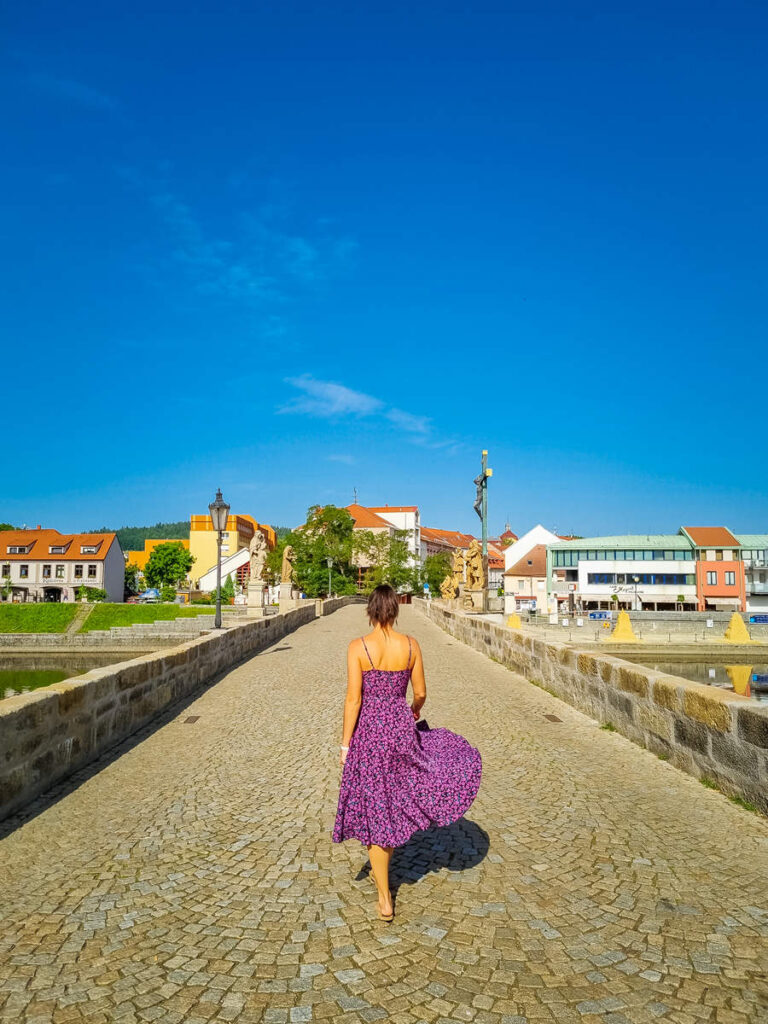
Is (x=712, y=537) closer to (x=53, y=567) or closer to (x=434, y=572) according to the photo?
(x=434, y=572)

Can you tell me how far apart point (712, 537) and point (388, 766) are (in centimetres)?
7468

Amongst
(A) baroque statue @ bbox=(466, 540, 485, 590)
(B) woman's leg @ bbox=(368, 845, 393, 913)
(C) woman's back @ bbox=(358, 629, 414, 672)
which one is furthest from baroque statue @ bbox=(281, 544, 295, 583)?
(B) woman's leg @ bbox=(368, 845, 393, 913)

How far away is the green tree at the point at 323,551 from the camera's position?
7106cm

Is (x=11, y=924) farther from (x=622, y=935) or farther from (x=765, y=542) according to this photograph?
(x=765, y=542)

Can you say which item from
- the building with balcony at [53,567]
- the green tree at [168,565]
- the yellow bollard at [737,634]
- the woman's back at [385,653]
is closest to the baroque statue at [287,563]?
the yellow bollard at [737,634]

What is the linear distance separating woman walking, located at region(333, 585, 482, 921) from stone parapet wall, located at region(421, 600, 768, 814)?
2.49 meters

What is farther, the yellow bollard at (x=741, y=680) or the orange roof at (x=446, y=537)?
the orange roof at (x=446, y=537)

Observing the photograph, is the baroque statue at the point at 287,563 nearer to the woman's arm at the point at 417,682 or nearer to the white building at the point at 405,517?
the woman's arm at the point at 417,682

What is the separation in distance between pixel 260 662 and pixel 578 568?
5965cm

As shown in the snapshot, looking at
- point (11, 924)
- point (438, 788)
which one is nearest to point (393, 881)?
point (438, 788)

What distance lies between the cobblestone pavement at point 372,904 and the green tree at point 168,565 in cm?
8165

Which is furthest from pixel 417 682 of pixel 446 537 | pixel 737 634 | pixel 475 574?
pixel 446 537

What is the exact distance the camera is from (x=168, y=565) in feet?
277

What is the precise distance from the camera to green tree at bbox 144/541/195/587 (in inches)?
3312
